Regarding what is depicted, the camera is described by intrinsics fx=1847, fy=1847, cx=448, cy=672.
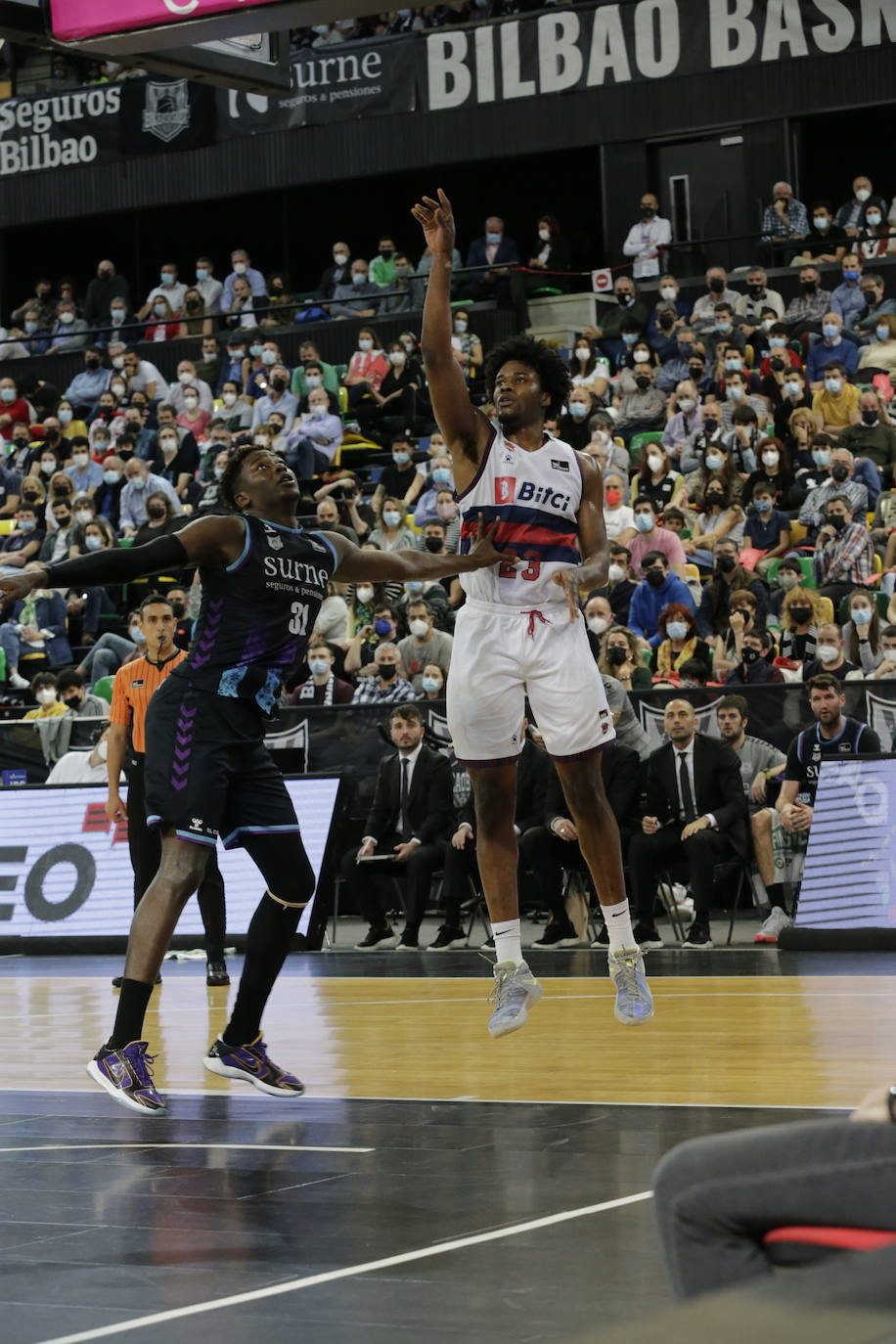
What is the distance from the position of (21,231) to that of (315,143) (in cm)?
764

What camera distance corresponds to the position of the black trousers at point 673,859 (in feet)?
40.1

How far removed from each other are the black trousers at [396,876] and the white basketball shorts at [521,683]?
6.27 m

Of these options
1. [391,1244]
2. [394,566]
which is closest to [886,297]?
[394,566]

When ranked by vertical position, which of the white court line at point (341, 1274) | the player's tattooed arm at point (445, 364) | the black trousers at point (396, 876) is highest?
the player's tattooed arm at point (445, 364)

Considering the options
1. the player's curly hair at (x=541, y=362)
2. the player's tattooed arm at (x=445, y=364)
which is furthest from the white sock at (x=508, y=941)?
the player's curly hair at (x=541, y=362)

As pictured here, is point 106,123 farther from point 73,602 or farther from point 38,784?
point 38,784

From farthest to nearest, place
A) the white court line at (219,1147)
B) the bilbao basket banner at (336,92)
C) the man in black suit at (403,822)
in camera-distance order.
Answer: the bilbao basket banner at (336,92)
the man in black suit at (403,822)
the white court line at (219,1147)

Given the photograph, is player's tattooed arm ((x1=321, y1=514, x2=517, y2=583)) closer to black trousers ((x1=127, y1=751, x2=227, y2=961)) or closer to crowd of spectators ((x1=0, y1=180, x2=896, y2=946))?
black trousers ((x1=127, y1=751, x2=227, y2=961))

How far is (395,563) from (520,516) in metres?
0.60

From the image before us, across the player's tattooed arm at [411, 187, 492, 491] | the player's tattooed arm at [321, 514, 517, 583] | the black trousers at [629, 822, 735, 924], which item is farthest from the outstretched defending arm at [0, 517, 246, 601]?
the black trousers at [629, 822, 735, 924]

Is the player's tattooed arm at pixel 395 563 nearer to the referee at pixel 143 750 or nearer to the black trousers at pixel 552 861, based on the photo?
the referee at pixel 143 750

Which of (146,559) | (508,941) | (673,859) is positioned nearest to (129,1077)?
(508,941)

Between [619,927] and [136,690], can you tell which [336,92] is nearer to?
[136,690]

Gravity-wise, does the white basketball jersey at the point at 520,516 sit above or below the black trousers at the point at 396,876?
above
